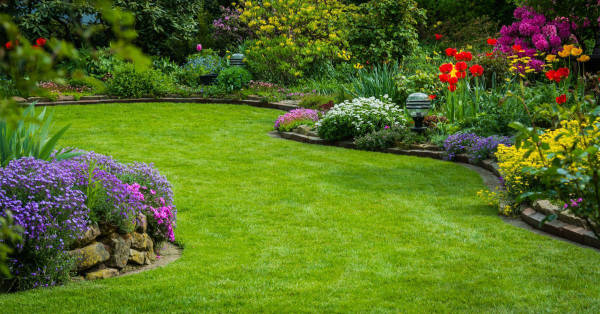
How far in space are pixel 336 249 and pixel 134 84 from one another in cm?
1202

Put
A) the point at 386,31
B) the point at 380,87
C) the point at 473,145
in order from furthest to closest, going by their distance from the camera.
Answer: the point at 386,31, the point at 380,87, the point at 473,145

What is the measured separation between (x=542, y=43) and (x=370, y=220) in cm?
824

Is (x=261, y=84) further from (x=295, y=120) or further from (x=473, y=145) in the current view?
(x=473, y=145)

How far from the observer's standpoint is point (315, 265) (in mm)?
5316

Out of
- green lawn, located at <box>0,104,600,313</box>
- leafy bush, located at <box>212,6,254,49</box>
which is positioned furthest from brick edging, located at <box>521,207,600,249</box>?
leafy bush, located at <box>212,6,254,49</box>

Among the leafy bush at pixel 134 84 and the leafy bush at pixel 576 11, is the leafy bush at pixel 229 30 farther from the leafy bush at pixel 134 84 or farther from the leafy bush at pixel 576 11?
the leafy bush at pixel 576 11

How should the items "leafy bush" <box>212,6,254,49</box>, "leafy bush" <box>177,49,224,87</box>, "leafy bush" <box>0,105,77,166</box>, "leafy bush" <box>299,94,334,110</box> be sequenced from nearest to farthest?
"leafy bush" <box>0,105,77,166</box> → "leafy bush" <box>299,94,334,110</box> → "leafy bush" <box>177,49,224,87</box> → "leafy bush" <box>212,6,254,49</box>

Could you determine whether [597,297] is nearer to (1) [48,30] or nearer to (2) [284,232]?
(2) [284,232]

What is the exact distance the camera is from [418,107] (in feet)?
35.7

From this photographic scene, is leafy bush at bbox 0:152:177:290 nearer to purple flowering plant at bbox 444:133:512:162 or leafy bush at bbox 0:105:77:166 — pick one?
leafy bush at bbox 0:105:77:166

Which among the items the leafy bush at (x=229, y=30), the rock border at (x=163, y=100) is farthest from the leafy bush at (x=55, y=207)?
the leafy bush at (x=229, y=30)

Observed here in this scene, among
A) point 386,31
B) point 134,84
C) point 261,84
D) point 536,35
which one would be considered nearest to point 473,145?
point 536,35

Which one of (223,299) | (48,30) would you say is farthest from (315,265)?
(48,30)

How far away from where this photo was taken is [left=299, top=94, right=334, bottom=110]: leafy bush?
1442 cm
